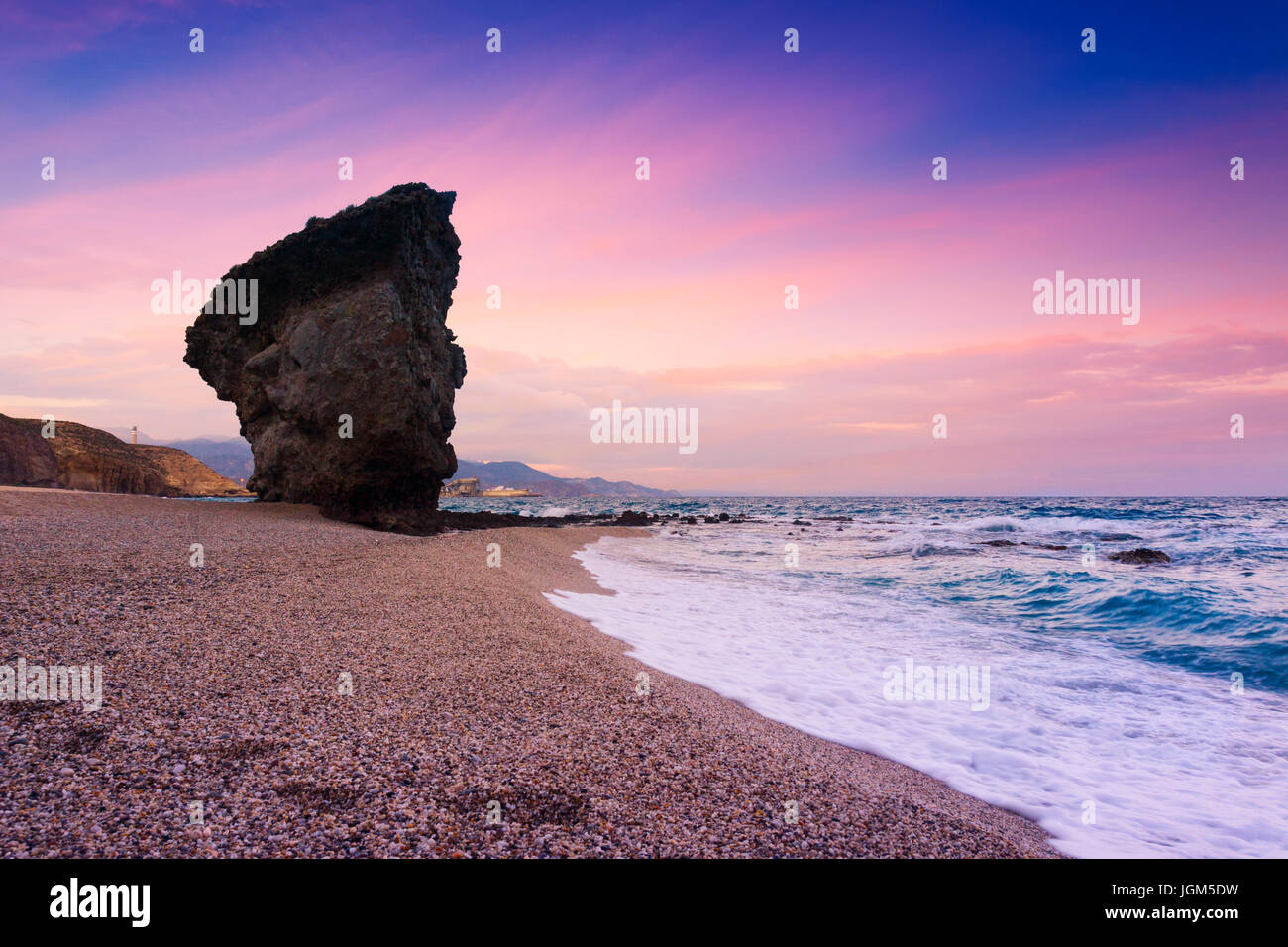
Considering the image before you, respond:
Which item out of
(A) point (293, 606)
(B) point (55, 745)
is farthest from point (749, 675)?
(B) point (55, 745)

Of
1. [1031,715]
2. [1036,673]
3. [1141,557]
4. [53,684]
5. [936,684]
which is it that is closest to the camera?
[53,684]

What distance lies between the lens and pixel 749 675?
7945 millimetres

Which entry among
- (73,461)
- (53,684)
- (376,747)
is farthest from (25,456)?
(376,747)

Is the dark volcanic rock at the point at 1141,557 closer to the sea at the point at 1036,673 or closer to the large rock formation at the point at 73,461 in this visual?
the sea at the point at 1036,673

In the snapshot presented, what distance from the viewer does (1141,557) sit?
2280 centimetres

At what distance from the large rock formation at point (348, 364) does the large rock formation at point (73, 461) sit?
18.4 metres

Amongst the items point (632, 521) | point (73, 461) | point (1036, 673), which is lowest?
point (632, 521)

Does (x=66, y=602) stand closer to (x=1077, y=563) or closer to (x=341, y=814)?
(x=341, y=814)

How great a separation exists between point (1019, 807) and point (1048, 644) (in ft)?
24.4

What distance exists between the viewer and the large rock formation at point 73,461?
3578 centimetres

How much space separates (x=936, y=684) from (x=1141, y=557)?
2124 cm

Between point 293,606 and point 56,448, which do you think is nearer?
point 293,606

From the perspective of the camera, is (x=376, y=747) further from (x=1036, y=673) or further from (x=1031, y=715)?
(x=1036, y=673)
